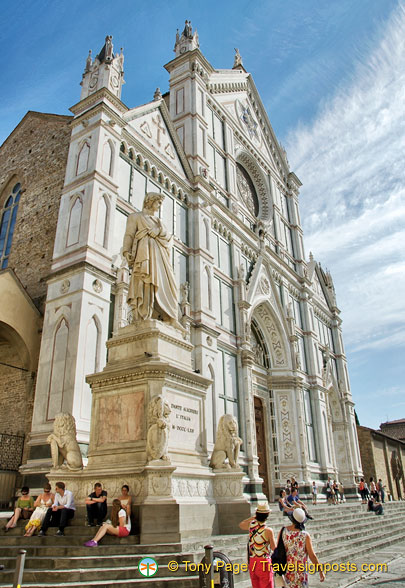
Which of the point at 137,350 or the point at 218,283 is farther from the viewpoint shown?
the point at 218,283

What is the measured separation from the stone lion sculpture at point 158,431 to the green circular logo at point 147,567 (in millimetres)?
Answer: 1407

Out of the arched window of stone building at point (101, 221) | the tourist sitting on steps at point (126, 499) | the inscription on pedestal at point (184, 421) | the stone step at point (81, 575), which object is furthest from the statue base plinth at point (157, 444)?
the arched window of stone building at point (101, 221)

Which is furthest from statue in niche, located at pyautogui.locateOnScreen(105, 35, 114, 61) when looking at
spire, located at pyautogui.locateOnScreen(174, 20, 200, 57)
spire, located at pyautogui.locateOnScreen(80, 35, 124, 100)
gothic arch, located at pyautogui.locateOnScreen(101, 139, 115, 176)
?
→ spire, located at pyautogui.locateOnScreen(174, 20, 200, 57)

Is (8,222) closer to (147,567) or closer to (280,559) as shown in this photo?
(147,567)

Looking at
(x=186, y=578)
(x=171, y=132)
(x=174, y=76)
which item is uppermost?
(x=174, y=76)

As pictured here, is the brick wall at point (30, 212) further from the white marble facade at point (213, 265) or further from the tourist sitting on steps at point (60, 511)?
the tourist sitting on steps at point (60, 511)

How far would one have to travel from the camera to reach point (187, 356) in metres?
8.18

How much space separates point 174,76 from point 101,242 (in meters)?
12.7

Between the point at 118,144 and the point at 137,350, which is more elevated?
the point at 118,144

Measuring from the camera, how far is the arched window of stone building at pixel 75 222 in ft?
42.6

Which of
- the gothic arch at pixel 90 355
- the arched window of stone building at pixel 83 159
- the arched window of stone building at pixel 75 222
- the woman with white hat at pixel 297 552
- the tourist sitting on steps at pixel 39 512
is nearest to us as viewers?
the woman with white hat at pixel 297 552

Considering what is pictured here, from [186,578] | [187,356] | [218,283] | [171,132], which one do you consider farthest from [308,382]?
[186,578]

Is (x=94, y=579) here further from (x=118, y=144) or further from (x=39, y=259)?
(x=118, y=144)

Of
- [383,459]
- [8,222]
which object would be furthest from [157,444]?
[383,459]
